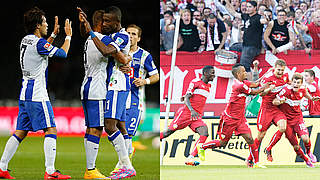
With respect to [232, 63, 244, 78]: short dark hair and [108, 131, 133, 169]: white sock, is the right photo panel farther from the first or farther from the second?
[108, 131, 133, 169]: white sock

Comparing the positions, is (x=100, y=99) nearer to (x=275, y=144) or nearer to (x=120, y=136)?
(x=120, y=136)

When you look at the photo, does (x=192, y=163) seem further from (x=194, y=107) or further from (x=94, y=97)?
(x=94, y=97)

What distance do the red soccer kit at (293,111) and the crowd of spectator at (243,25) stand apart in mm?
642

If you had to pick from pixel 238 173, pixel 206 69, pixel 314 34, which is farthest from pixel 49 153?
pixel 314 34

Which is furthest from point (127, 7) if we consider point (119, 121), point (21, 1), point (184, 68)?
point (119, 121)

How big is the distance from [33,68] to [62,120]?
40.6 ft

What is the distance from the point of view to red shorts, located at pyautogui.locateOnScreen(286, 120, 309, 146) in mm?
9141

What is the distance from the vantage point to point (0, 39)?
2627 centimetres

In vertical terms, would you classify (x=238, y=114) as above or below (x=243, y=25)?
below

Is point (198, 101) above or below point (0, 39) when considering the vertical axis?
above

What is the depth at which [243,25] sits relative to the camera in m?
9.13

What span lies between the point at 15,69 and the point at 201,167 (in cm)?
1713

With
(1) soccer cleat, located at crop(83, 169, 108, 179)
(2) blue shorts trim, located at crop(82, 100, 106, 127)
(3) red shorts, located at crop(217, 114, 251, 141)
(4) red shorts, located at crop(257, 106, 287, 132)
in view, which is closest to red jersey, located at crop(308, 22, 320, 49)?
(4) red shorts, located at crop(257, 106, 287, 132)

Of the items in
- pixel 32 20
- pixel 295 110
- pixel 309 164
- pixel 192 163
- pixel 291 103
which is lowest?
pixel 192 163
